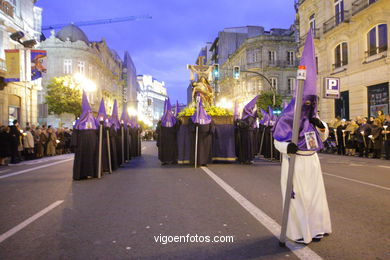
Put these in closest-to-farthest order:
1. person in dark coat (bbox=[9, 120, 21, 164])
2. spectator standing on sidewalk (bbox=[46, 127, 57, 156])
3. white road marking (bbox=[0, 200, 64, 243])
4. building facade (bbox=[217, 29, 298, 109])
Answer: white road marking (bbox=[0, 200, 64, 243]), person in dark coat (bbox=[9, 120, 21, 164]), spectator standing on sidewalk (bbox=[46, 127, 57, 156]), building facade (bbox=[217, 29, 298, 109])

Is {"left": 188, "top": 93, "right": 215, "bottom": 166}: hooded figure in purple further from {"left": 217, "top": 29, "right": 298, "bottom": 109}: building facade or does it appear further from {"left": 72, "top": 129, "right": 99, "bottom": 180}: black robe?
{"left": 217, "top": 29, "right": 298, "bottom": 109}: building facade

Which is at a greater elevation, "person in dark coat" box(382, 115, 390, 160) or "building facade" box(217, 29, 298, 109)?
"building facade" box(217, 29, 298, 109)

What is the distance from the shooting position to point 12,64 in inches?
903

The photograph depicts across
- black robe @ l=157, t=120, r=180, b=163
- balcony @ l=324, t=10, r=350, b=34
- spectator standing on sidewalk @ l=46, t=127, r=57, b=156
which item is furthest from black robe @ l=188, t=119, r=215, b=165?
balcony @ l=324, t=10, r=350, b=34

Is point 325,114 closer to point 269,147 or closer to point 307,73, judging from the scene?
point 269,147

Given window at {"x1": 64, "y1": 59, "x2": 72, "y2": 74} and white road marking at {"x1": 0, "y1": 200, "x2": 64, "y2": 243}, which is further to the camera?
window at {"x1": 64, "y1": 59, "x2": 72, "y2": 74}

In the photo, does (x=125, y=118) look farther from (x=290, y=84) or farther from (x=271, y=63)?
(x=290, y=84)

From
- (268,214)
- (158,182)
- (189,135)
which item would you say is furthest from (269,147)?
(268,214)

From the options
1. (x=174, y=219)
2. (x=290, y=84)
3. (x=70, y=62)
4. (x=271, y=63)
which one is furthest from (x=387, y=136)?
(x=70, y=62)

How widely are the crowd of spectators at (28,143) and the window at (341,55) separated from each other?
69.3ft

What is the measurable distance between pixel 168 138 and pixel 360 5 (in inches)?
758

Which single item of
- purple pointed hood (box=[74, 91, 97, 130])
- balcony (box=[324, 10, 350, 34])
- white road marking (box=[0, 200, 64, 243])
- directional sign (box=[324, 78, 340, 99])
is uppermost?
balcony (box=[324, 10, 350, 34])

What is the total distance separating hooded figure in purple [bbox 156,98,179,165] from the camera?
12.7 metres

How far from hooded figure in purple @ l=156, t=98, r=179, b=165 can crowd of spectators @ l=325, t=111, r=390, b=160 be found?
911 centimetres
